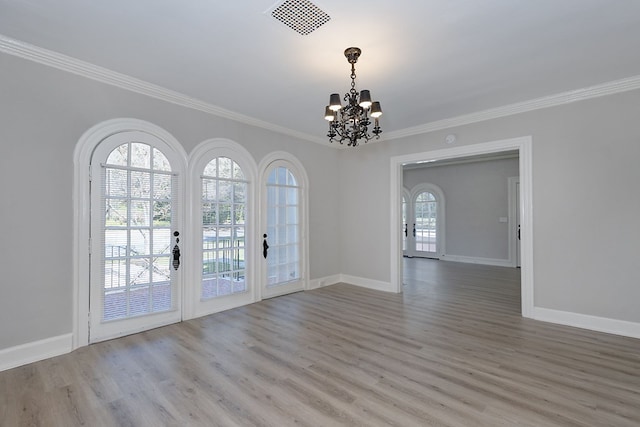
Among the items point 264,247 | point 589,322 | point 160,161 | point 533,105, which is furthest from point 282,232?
point 589,322

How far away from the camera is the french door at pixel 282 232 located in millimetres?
4853

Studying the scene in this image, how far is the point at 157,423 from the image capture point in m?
1.95

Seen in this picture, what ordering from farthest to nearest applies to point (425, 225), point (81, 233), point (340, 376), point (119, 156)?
point (425, 225) → point (119, 156) → point (81, 233) → point (340, 376)

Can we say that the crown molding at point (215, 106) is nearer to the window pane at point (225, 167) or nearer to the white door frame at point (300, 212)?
the white door frame at point (300, 212)

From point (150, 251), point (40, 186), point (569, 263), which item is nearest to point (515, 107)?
point (569, 263)

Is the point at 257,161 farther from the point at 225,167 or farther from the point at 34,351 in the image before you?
the point at 34,351

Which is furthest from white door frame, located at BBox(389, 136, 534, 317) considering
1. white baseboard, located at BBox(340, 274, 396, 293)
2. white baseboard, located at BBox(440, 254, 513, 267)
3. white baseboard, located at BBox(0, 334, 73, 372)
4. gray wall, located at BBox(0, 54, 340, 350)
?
white baseboard, located at BBox(0, 334, 73, 372)

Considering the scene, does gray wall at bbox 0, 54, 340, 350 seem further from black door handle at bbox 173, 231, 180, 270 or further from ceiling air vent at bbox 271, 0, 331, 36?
ceiling air vent at bbox 271, 0, 331, 36

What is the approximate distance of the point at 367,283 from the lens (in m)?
5.67

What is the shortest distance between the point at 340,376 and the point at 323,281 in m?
3.22

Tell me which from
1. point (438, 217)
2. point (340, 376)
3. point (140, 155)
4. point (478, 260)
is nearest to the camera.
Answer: point (340, 376)

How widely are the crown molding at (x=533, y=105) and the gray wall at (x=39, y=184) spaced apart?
4.14 m

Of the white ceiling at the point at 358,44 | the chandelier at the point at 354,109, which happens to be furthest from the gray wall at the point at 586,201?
the chandelier at the point at 354,109

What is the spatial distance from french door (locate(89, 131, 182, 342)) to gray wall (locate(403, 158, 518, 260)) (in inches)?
295
